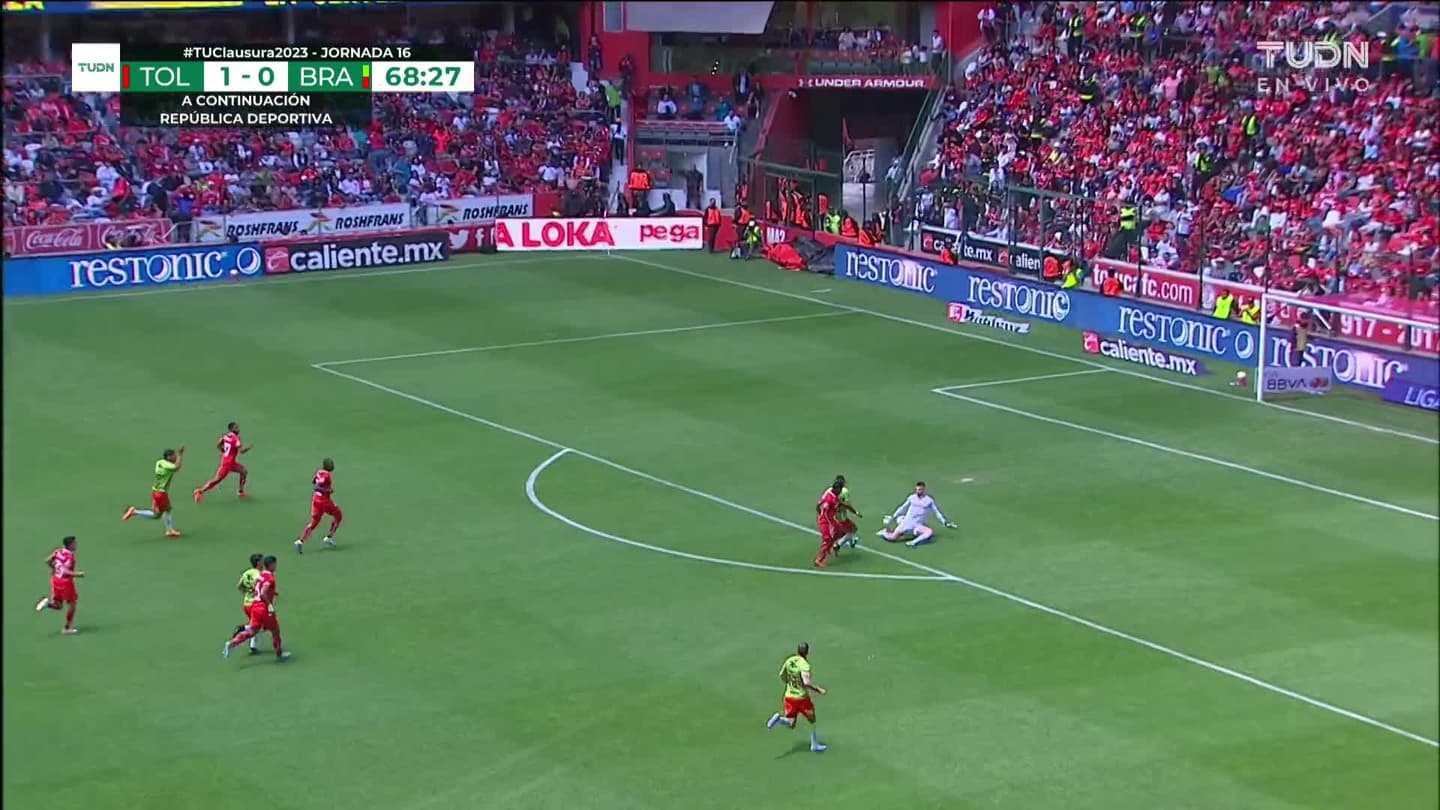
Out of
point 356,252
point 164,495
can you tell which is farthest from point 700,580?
point 356,252

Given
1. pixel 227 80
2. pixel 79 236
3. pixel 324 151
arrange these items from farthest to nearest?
1. pixel 324 151
2. pixel 227 80
3. pixel 79 236

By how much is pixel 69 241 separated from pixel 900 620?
112 feet

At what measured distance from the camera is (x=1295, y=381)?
1501 inches

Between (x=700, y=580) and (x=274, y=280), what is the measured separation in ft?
95.0

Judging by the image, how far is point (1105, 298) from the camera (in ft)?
143

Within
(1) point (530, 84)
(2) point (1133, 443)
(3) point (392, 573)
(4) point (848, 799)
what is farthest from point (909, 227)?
(4) point (848, 799)

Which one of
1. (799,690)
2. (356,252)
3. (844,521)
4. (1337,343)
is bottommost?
(799,690)

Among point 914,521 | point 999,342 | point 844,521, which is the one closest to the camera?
point 844,521

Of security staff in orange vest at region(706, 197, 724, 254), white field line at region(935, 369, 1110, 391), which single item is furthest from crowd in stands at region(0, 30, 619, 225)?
white field line at region(935, 369, 1110, 391)

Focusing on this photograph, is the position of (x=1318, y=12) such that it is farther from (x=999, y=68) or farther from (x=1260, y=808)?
(x=1260, y=808)

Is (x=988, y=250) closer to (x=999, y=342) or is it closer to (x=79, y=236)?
(x=999, y=342)

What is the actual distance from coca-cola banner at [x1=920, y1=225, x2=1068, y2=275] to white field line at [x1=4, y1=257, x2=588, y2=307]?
10807mm

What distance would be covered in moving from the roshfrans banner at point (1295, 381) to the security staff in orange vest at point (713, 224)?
2183cm

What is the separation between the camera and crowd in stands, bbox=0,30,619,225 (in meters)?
55.4
